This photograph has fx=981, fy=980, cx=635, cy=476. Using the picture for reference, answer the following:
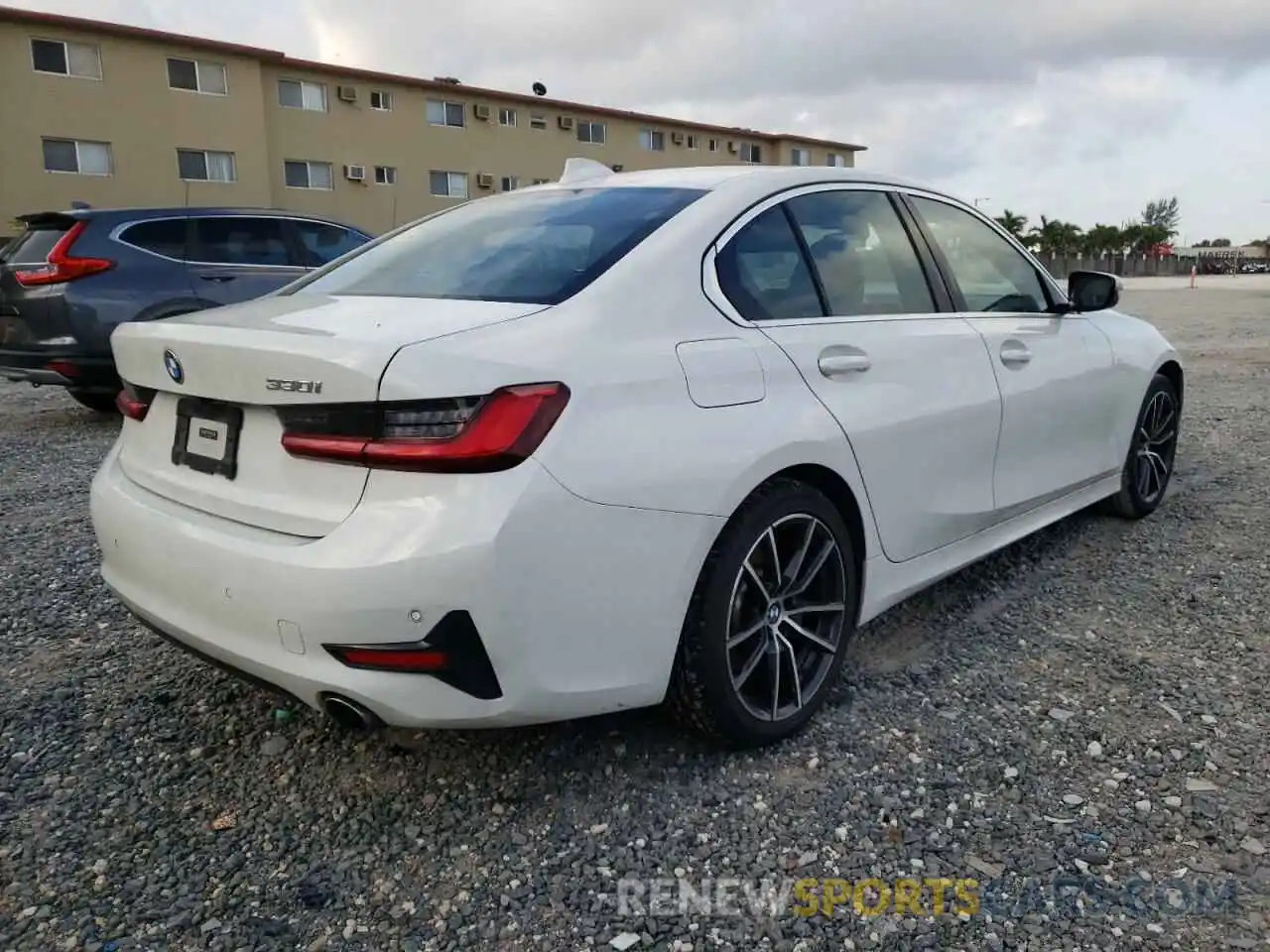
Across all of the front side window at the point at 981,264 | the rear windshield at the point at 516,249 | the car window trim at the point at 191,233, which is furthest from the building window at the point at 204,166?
the front side window at the point at 981,264

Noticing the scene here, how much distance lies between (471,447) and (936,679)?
185 centimetres

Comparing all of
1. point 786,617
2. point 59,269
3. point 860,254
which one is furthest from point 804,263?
point 59,269

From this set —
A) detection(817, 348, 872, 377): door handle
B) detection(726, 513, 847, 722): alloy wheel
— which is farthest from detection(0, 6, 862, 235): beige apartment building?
detection(726, 513, 847, 722): alloy wheel

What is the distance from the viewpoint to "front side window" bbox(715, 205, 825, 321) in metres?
2.62

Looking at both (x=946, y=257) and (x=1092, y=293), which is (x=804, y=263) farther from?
(x=1092, y=293)

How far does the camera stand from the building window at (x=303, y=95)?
29141 millimetres

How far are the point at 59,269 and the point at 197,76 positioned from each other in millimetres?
23513

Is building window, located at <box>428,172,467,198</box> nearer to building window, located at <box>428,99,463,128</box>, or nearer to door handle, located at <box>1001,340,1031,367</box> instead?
building window, located at <box>428,99,463,128</box>

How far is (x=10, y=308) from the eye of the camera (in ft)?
23.2

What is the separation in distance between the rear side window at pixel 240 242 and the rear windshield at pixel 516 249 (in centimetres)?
519

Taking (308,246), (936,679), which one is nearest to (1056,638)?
(936,679)

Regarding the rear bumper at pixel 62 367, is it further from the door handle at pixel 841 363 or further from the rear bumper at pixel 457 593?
the door handle at pixel 841 363

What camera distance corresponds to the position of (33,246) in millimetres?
7230

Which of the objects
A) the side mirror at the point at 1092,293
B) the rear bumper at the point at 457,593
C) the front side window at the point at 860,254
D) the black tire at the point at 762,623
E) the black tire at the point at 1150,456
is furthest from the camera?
the black tire at the point at 1150,456
